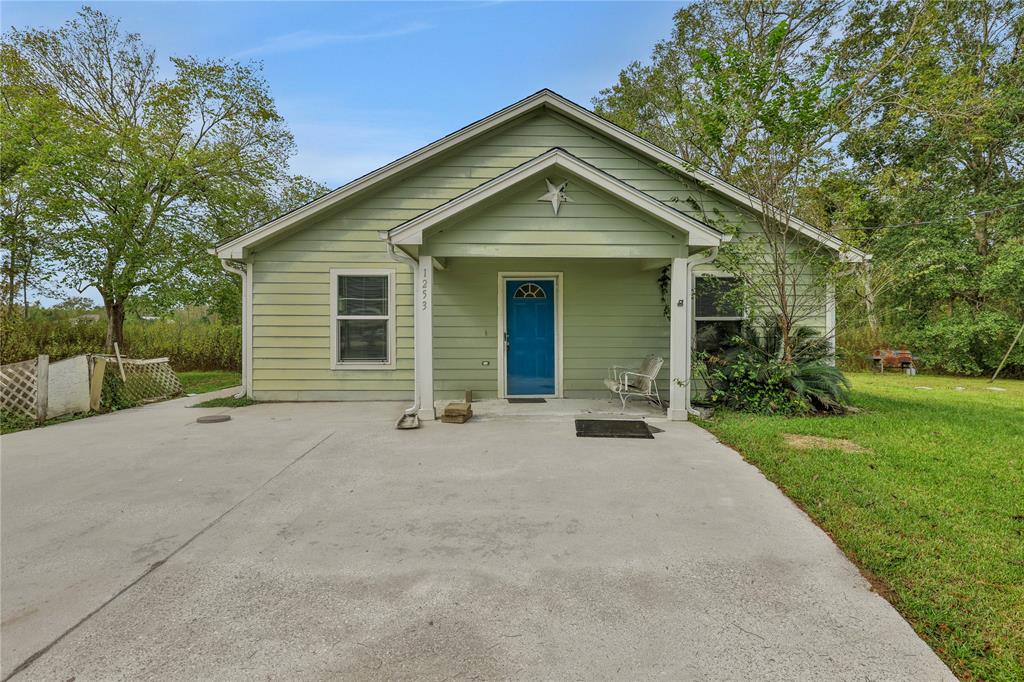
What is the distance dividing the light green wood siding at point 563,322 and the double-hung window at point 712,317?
593mm

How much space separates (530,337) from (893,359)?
13009mm

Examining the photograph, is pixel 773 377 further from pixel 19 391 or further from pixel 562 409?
pixel 19 391

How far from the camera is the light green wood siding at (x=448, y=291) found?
765 centimetres

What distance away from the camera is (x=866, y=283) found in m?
7.28

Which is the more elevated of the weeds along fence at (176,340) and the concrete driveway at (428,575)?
the weeds along fence at (176,340)

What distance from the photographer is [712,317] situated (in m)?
7.83

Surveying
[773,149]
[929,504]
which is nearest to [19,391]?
[929,504]

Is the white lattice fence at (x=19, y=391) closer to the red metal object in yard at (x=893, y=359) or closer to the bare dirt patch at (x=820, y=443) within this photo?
the bare dirt patch at (x=820, y=443)

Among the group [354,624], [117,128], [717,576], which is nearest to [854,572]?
[717,576]

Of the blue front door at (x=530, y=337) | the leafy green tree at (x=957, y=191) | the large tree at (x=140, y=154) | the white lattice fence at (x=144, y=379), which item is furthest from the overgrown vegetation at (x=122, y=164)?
the leafy green tree at (x=957, y=191)

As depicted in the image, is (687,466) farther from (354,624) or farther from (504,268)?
(504,268)

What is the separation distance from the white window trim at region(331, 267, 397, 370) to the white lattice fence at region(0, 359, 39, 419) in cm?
392

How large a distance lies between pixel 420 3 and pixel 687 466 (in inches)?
480

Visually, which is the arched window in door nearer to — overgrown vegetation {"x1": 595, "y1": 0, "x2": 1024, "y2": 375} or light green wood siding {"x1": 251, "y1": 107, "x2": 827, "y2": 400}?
light green wood siding {"x1": 251, "y1": 107, "x2": 827, "y2": 400}
